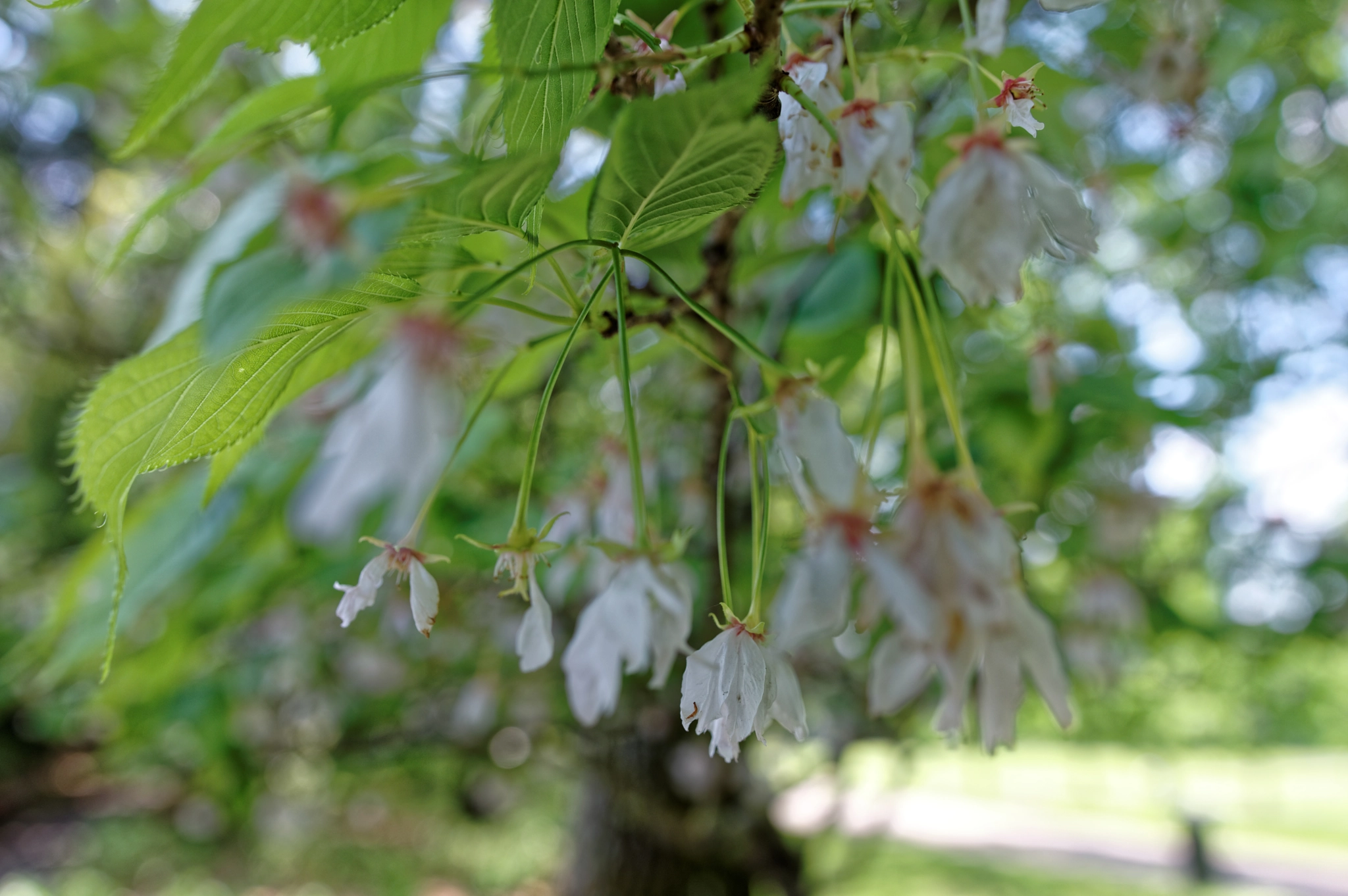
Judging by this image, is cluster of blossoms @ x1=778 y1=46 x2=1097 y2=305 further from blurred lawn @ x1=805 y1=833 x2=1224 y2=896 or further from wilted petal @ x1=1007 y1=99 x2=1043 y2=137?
blurred lawn @ x1=805 y1=833 x2=1224 y2=896

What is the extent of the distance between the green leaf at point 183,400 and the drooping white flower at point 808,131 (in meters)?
0.15

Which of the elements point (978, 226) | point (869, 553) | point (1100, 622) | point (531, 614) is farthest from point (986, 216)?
point (1100, 622)

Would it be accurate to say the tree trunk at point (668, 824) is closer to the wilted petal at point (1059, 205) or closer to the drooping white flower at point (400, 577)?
the drooping white flower at point (400, 577)

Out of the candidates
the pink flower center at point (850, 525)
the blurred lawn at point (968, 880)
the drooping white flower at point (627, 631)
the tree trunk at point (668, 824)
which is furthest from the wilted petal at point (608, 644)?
the blurred lawn at point (968, 880)

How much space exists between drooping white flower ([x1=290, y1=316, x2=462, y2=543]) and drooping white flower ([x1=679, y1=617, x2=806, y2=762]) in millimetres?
122

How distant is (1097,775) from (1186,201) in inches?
282

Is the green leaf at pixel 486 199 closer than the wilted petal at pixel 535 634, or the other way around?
the green leaf at pixel 486 199

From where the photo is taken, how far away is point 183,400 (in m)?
0.24

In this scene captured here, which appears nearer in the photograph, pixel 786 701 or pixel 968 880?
pixel 786 701

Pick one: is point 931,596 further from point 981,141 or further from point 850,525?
point 981,141

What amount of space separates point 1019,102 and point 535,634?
0.28 m

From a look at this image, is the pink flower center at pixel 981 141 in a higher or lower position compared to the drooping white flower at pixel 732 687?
higher

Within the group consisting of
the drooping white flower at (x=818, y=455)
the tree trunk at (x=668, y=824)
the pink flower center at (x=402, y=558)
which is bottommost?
the tree trunk at (x=668, y=824)

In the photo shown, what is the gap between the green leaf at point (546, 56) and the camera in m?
0.25
